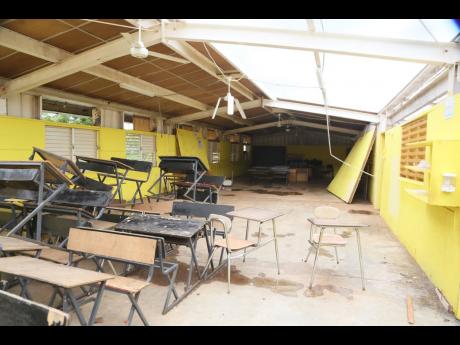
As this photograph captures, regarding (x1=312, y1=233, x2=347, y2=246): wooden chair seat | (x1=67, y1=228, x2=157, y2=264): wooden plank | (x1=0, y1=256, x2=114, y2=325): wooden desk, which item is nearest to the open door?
(x1=312, y1=233, x2=347, y2=246): wooden chair seat

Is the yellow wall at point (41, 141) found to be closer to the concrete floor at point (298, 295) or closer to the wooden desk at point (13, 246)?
the wooden desk at point (13, 246)

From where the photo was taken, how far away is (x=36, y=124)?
6.09 meters

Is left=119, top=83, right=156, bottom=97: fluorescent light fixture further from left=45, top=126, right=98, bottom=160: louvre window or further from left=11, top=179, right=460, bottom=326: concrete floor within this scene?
left=11, top=179, right=460, bottom=326: concrete floor

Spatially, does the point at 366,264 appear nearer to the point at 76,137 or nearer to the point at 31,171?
the point at 31,171

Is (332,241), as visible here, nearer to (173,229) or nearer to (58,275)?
(173,229)

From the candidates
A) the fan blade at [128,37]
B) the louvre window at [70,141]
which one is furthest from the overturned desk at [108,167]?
the fan blade at [128,37]

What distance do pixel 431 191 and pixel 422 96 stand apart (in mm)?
2990

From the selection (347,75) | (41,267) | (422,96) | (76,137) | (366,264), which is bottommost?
(366,264)

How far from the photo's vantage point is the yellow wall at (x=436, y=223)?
2.78 meters

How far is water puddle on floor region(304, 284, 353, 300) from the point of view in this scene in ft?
10.6

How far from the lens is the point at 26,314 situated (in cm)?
Answer: 165

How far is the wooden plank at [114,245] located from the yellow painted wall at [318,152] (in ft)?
58.9

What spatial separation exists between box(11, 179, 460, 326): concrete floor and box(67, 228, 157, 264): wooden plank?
58 cm
